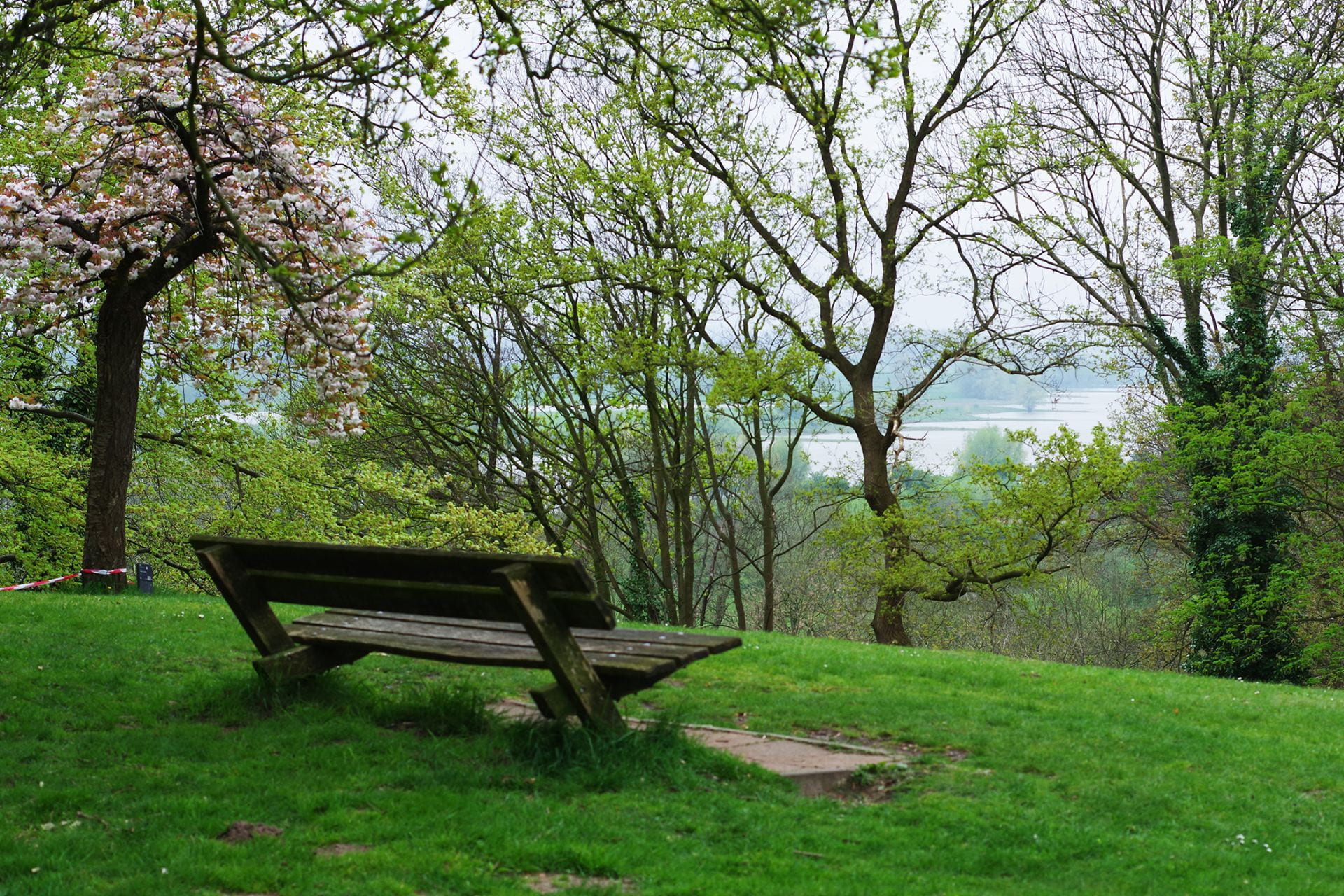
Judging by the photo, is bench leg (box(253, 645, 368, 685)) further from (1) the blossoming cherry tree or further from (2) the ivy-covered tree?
(2) the ivy-covered tree

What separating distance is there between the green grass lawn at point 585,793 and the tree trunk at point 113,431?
4.34 m

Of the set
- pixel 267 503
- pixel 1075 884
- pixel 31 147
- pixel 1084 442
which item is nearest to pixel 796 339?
pixel 1084 442

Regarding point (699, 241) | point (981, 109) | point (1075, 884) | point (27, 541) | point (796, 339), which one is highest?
point (981, 109)

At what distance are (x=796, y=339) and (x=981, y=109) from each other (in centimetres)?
663

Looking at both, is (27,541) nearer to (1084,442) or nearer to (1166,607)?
(1084,442)

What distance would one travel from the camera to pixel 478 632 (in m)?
5.69

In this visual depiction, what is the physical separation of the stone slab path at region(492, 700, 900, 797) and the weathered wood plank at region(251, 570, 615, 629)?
2.62ft

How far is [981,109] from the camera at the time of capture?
23.8 metres

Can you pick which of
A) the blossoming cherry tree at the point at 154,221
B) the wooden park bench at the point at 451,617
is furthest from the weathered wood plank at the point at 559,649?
the blossoming cherry tree at the point at 154,221

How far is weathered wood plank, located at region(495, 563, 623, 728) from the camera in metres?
4.52

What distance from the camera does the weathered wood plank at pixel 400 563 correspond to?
14.9 feet

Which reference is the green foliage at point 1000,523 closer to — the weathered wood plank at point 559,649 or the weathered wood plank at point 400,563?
the weathered wood plank at point 559,649

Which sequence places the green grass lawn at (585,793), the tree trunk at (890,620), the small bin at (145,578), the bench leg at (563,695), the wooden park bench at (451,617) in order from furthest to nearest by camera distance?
the tree trunk at (890,620) → the small bin at (145,578) → the bench leg at (563,695) → the wooden park bench at (451,617) → the green grass lawn at (585,793)

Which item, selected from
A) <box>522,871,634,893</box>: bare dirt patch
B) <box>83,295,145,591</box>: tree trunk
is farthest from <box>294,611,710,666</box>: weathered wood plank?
<box>83,295,145,591</box>: tree trunk
